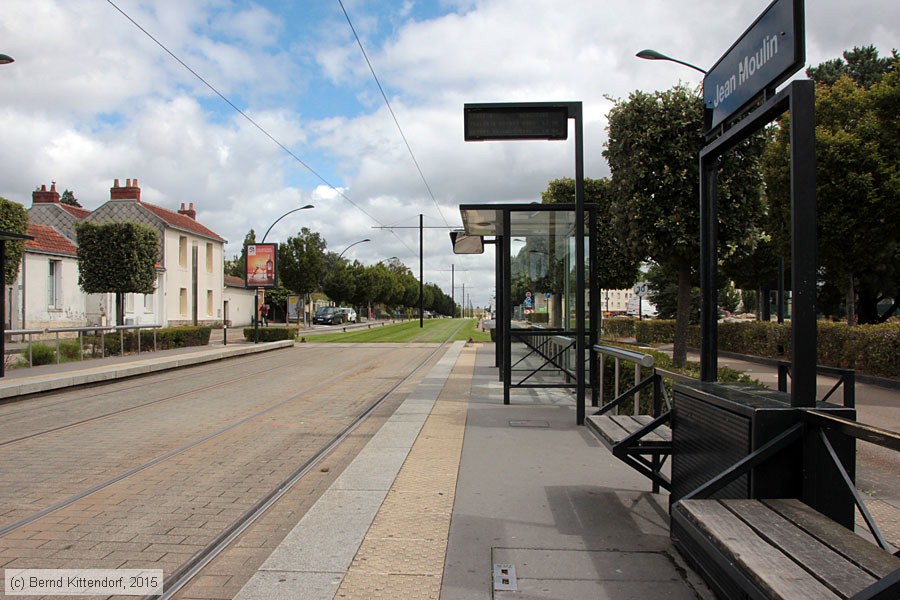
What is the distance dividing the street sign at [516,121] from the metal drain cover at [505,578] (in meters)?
5.55

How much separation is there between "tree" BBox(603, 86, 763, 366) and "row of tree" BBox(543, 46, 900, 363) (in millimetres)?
17

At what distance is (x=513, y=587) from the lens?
3428 mm

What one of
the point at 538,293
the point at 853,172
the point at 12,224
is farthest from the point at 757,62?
the point at 12,224

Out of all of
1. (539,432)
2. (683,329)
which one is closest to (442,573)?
(539,432)

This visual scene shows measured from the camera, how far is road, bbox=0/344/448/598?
415 cm

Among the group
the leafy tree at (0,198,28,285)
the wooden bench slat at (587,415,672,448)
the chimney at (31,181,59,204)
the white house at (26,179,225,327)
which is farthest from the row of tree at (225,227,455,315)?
the wooden bench slat at (587,415,672,448)

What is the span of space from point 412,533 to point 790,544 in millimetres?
2441

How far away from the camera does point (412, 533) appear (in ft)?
14.0

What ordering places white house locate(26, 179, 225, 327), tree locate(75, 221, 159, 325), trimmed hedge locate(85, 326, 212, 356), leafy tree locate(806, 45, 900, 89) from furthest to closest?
white house locate(26, 179, 225, 327) → leafy tree locate(806, 45, 900, 89) → tree locate(75, 221, 159, 325) → trimmed hedge locate(85, 326, 212, 356)

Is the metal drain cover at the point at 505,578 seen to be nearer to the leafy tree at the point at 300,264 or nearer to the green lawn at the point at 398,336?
the green lawn at the point at 398,336

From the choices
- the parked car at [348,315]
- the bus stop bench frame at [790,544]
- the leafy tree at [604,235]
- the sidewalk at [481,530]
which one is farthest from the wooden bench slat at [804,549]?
the parked car at [348,315]

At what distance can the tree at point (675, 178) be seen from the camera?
11164 millimetres

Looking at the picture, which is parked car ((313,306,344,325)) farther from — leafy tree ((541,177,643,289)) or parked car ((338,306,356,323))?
leafy tree ((541,177,643,289))

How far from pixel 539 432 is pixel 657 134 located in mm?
5986
